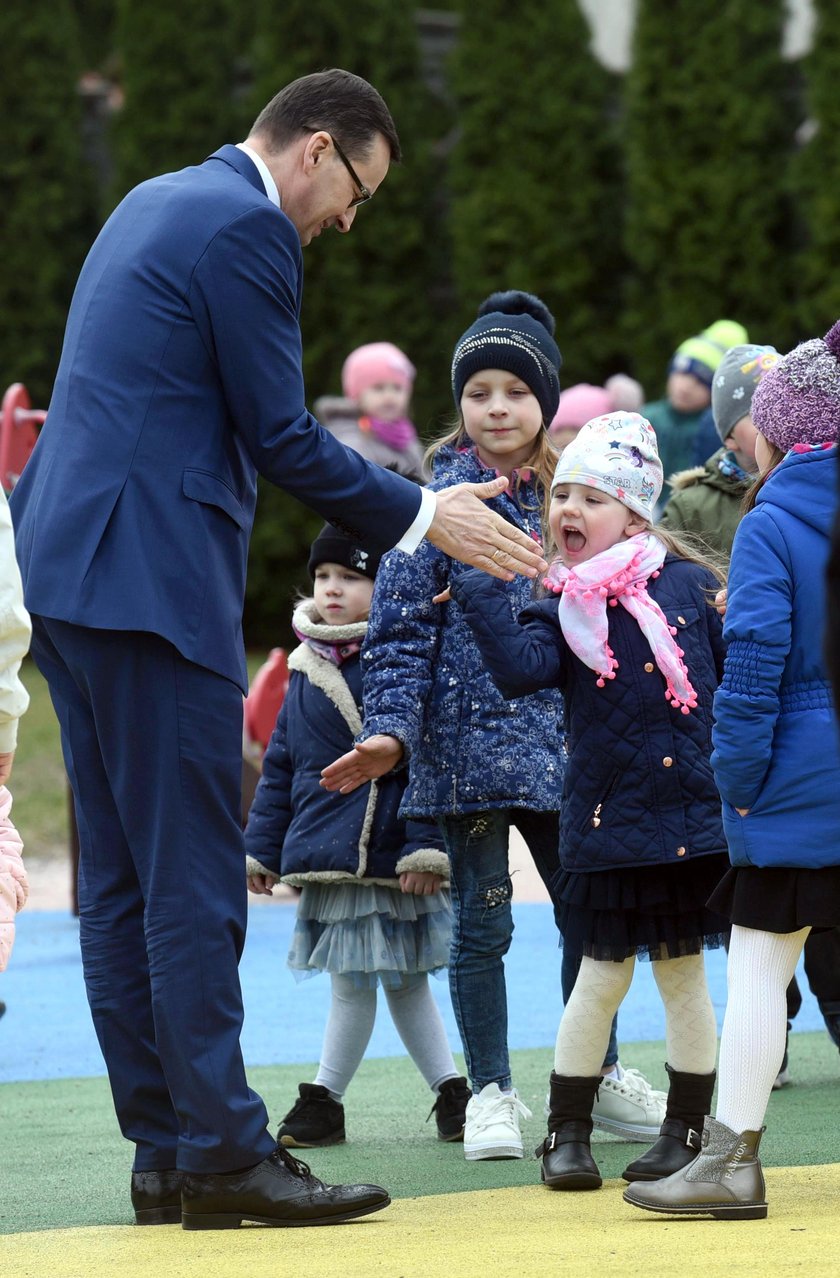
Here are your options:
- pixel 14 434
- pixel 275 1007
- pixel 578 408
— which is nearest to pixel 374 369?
pixel 578 408

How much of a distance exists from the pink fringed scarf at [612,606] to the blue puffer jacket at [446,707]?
0.42 metres

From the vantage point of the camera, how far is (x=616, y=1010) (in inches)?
154

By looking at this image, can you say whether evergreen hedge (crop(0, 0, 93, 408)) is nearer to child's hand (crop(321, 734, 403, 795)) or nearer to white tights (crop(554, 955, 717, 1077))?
child's hand (crop(321, 734, 403, 795))

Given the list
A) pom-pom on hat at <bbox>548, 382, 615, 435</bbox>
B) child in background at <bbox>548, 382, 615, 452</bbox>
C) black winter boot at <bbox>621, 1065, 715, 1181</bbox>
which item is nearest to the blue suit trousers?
black winter boot at <bbox>621, 1065, 715, 1181</bbox>

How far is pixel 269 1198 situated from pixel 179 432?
1393mm

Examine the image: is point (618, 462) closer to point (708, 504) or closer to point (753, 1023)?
point (753, 1023)

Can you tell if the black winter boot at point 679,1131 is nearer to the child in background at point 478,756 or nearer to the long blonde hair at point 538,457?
the child in background at point 478,756

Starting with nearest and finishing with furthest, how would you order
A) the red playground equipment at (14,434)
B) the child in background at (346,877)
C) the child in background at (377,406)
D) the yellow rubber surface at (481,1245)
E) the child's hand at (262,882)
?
the yellow rubber surface at (481,1245)
the child in background at (346,877)
the child's hand at (262,882)
the red playground equipment at (14,434)
the child in background at (377,406)

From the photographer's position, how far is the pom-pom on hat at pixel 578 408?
8.88 m

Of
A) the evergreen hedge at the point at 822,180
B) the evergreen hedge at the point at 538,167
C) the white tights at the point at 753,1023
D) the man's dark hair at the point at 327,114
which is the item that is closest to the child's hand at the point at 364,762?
the white tights at the point at 753,1023

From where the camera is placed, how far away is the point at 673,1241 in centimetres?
320

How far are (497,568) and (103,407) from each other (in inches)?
31.7

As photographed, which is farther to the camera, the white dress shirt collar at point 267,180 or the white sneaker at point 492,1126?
the white sneaker at point 492,1126

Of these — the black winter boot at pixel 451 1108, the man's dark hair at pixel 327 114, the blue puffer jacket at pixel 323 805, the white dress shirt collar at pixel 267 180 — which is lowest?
the black winter boot at pixel 451 1108
